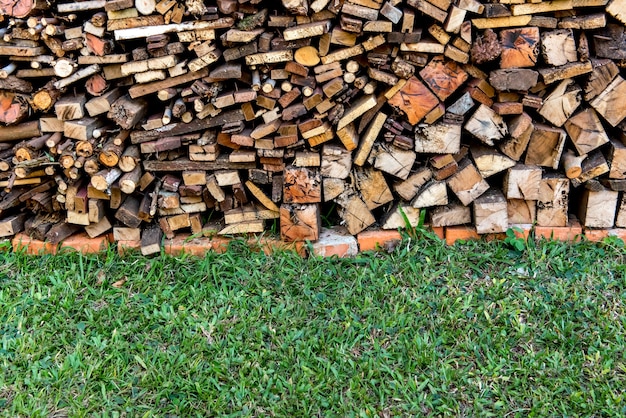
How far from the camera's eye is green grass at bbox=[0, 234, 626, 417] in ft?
8.28

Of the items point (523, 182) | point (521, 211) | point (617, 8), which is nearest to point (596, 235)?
point (521, 211)

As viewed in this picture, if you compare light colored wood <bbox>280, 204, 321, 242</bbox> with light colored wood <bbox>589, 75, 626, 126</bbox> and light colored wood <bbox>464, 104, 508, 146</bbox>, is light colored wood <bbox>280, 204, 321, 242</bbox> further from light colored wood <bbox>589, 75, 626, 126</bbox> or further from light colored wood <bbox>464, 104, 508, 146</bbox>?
light colored wood <bbox>589, 75, 626, 126</bbox>

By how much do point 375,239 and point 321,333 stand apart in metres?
0.77

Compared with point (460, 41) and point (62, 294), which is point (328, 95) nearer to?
→ point (460, 41)

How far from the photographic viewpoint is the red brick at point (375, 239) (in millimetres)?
3391

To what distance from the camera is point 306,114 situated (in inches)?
127

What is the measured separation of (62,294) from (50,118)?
0.94m

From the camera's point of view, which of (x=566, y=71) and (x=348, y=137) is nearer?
(x=566, y=71)

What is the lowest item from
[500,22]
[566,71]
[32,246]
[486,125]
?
[32,246]

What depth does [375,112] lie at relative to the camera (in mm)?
3219

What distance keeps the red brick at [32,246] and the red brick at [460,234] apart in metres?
2.23

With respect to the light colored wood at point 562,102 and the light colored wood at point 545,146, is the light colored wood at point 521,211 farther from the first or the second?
the light colored wood at point 562,102

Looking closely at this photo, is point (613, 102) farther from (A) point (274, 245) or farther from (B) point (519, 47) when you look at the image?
(A) point (274, 245)

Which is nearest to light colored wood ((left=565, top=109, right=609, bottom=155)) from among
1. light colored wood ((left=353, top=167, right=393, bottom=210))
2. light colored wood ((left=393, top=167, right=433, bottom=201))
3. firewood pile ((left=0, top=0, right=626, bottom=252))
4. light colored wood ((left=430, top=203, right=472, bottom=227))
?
firewood pile ((left=0, top=0, right=626, bottom=252))
